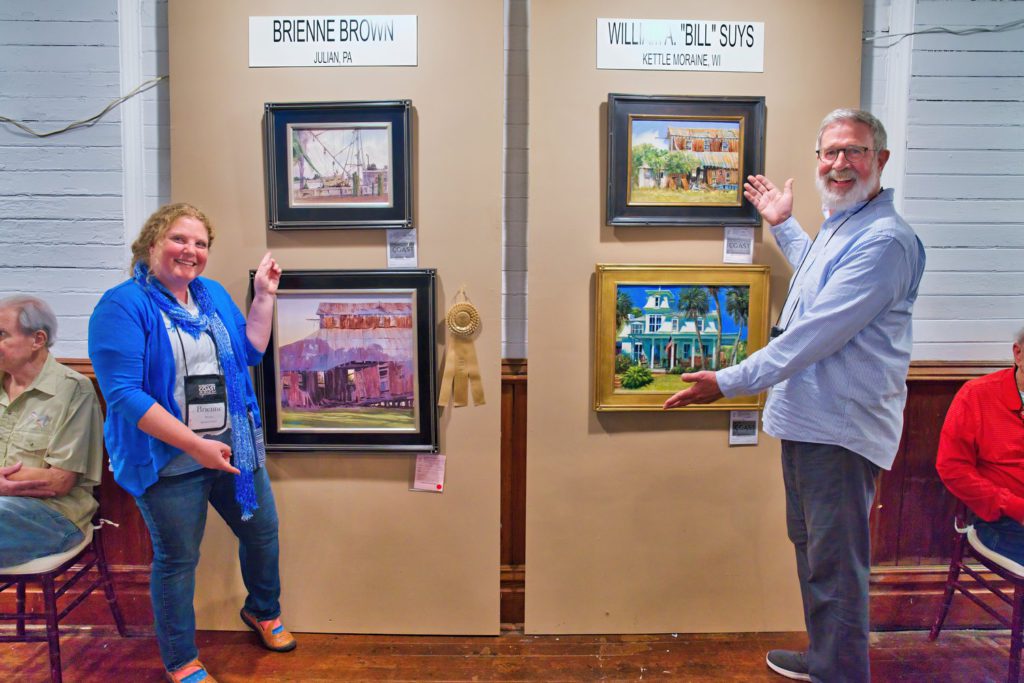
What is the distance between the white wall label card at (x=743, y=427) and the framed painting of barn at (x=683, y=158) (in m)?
0.72

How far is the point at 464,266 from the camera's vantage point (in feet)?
7.65

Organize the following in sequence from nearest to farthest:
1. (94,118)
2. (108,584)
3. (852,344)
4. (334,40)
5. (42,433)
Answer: (852,344) < (42,433) < (334,40) < (108,584) < (94,118)

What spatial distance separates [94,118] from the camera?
8.09 feet

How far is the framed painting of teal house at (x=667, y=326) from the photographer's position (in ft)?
7.63

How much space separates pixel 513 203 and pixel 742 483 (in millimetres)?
1391

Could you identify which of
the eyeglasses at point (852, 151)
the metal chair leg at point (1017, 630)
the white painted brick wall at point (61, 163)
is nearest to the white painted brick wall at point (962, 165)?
the eyeglasses at point (852, 151)

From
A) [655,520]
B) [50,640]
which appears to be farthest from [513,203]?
[50,640]

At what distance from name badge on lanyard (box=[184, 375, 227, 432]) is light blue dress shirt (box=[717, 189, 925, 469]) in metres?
1.54

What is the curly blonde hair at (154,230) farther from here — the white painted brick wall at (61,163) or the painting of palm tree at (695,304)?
the painting of palm tree at (695,304)

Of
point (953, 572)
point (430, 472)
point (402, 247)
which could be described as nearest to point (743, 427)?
point (953, 572)

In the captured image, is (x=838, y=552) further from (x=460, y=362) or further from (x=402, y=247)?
(x=402, y=247)

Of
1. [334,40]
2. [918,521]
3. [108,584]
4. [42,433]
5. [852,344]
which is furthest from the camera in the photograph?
[918,521]

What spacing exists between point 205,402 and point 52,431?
626 mm

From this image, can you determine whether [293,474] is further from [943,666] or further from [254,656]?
[943,666]
